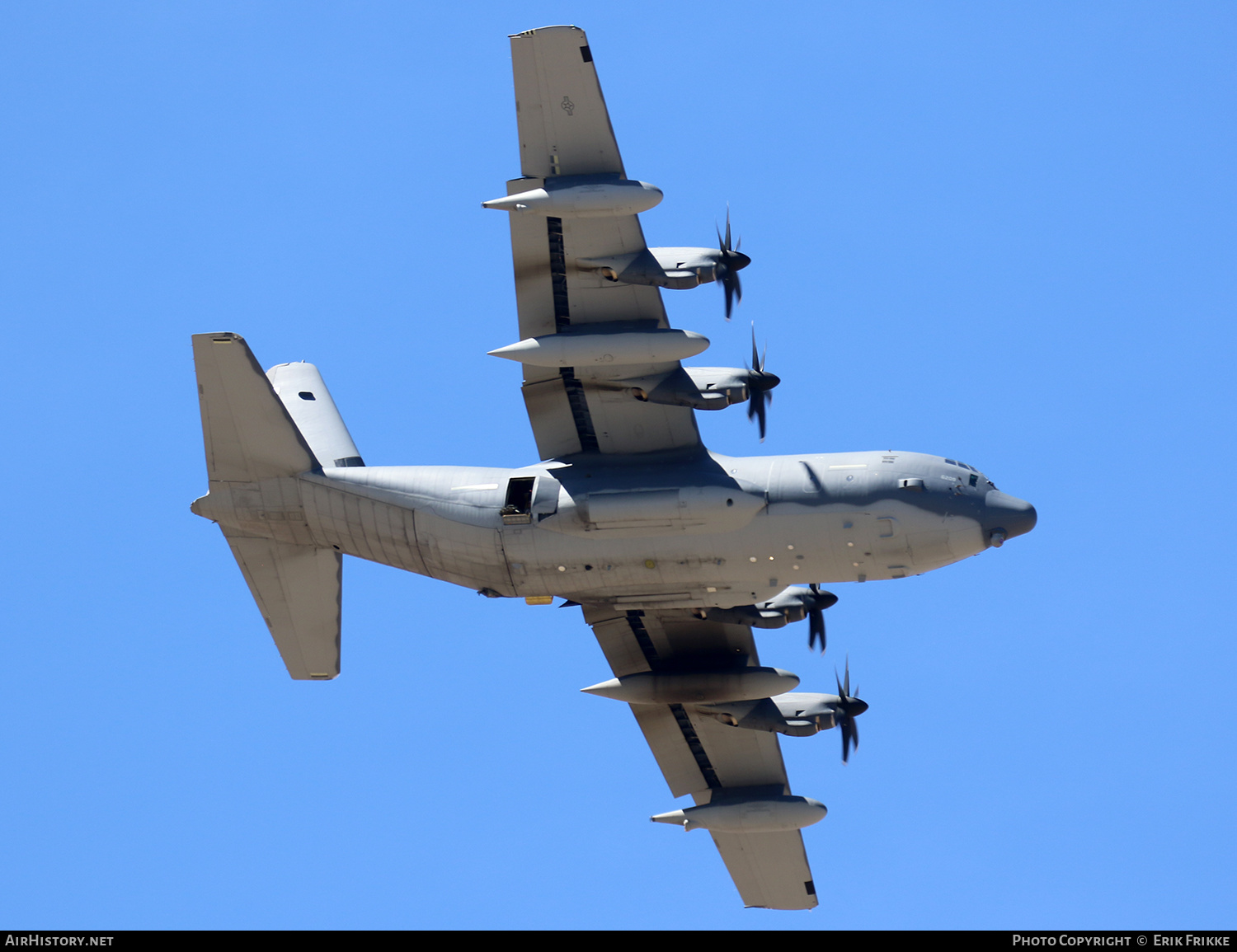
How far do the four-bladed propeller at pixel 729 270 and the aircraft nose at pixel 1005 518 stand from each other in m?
7.60

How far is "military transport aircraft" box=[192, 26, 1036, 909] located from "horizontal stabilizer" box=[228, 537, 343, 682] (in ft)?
0.17

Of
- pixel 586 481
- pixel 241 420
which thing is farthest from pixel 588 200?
pixel 241 420

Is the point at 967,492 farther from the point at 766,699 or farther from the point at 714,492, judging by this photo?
the point at 766,699

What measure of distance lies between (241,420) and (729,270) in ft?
40.6

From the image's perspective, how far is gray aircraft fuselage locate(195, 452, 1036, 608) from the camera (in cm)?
4109

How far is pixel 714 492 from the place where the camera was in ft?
135

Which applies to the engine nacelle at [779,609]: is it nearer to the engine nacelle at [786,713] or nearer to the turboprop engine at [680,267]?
the engine nacelle at [786,713]

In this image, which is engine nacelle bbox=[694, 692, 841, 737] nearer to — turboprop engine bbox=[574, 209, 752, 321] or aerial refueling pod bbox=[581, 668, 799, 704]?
aerial refueling pod bbox=[581, 668, 799, 704]

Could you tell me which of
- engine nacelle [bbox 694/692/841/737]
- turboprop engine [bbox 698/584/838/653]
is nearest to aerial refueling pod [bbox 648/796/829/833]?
engine nacelle [bbox 694/692/841/737]

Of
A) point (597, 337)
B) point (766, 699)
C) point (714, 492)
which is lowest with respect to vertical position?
point (766, 699)
